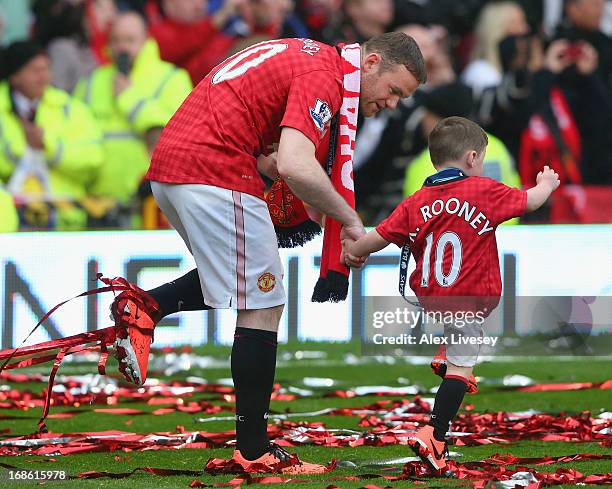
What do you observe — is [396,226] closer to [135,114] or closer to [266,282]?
[266,282]

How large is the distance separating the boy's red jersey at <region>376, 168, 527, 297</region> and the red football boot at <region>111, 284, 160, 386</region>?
1.18 m

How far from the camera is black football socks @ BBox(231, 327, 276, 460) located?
19.4 feet

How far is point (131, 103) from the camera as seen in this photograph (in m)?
13.2

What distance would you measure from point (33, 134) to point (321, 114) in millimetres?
7867

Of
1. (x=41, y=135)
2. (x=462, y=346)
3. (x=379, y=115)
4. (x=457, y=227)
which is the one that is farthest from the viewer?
(x=41, y=135)

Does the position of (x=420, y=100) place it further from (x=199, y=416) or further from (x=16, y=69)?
(x=199, y=416)

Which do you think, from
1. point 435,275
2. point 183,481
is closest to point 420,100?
point 435,275

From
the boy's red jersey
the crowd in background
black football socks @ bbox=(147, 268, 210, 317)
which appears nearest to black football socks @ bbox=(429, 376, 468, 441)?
the boy's red jersey

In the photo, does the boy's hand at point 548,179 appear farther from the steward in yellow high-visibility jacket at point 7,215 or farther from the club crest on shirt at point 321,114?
the steward in yellow high-visibility jacket at point 7,215

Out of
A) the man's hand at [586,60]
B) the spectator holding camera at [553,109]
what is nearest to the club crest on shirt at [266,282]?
the spectator holding camera at [553,109]

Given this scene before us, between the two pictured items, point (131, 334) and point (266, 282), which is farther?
point (131, 334)

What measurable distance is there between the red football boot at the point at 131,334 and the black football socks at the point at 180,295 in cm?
20

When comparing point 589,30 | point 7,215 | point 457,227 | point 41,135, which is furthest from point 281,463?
point 589,30

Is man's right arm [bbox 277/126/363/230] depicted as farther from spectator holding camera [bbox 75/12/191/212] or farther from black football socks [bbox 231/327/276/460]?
spectator holding camera [bbox 75/12/191/212]
